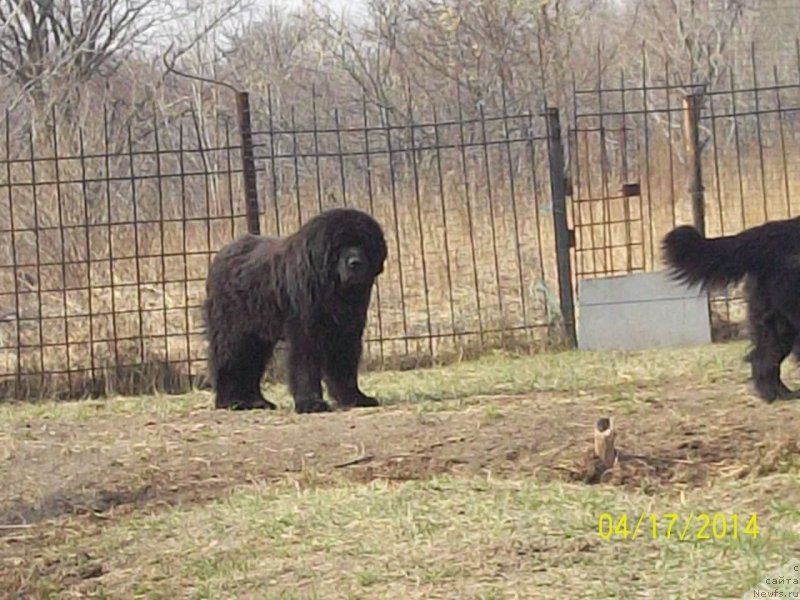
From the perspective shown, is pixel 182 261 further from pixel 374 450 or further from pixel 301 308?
pixel 374 450

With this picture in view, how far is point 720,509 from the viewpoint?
6.15 metres

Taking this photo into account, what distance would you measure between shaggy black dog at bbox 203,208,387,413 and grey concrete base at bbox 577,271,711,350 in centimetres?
363

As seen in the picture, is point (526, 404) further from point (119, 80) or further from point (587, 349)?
point (119, 80)

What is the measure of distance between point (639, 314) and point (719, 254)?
442 centimetres

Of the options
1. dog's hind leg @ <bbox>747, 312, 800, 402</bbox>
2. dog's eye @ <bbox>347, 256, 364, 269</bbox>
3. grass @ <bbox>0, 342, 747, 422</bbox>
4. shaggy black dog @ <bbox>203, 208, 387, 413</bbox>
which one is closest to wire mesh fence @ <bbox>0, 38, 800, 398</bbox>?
grass @ <bbox>0, 342, 747, 422</bbox>

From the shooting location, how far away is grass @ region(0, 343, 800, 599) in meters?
5.34

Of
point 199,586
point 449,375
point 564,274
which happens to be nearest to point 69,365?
point 449,375

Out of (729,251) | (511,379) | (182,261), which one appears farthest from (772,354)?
(182,261)

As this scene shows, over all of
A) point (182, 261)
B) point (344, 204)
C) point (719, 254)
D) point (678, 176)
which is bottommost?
point (719, 254)

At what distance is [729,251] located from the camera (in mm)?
8961

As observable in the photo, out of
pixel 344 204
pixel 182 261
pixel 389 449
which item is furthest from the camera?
pixel 344 204

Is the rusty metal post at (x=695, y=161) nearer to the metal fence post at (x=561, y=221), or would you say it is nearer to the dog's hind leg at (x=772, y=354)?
the metal fence post at (x=561, y=221)
